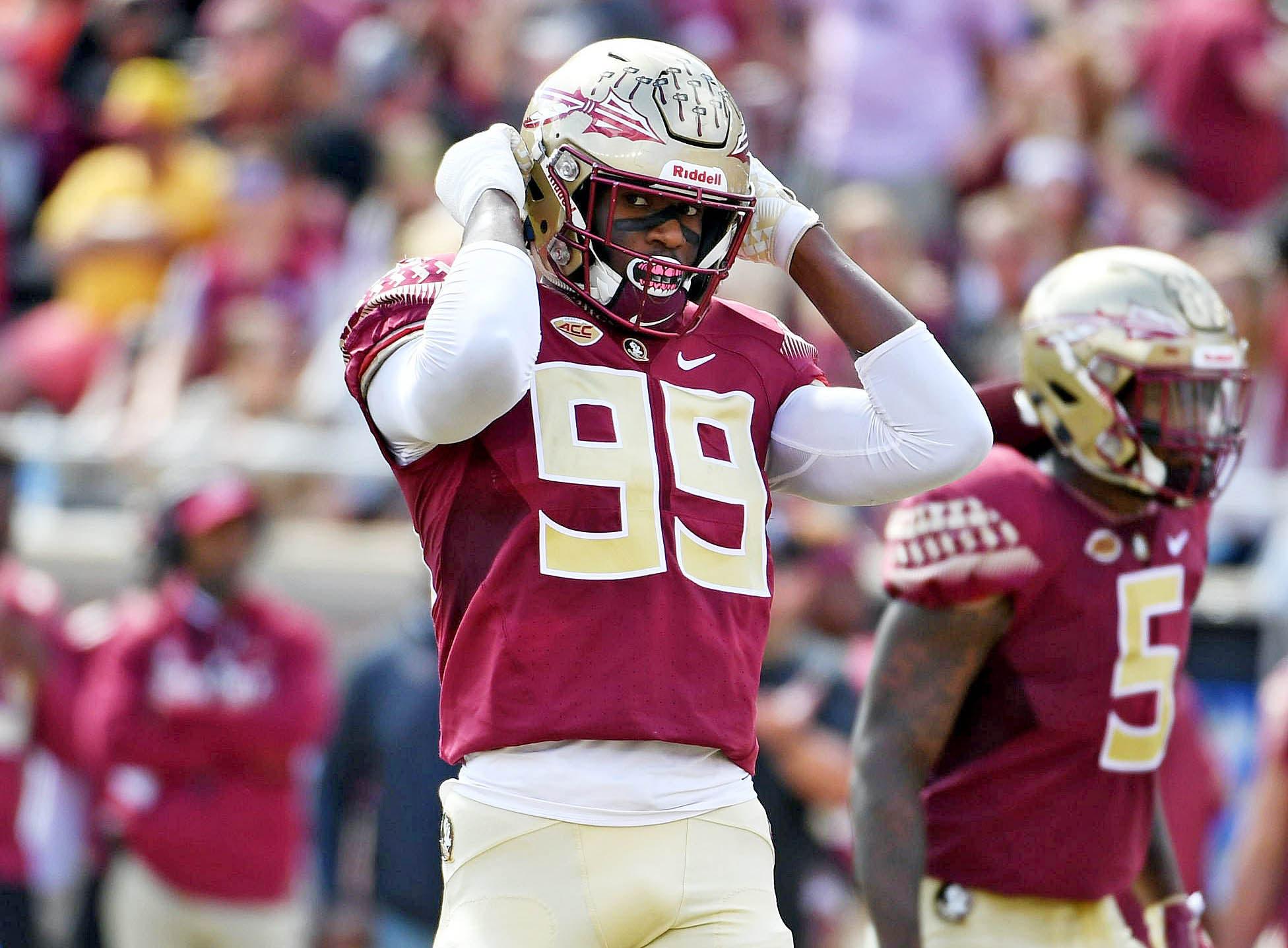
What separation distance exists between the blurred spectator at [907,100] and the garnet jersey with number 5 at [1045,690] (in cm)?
509

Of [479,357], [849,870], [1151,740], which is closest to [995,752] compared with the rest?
[1151,740]

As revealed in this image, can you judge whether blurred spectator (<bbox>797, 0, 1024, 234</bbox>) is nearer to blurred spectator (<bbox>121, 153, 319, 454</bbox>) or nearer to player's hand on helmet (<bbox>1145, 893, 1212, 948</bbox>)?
blurred spectator (<bbox>121, 153, 319, 454</bbox>)

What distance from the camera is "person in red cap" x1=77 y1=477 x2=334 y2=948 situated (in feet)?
22.7

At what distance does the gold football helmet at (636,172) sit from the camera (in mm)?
3354

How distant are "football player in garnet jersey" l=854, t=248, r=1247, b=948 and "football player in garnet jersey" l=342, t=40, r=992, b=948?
466mm

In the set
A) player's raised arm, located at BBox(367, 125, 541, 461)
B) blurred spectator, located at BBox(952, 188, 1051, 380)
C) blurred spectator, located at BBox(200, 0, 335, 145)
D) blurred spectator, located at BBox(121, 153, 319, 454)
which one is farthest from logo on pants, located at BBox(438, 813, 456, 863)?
blurred spectator, located at BBox(200, 0, 335, 145)

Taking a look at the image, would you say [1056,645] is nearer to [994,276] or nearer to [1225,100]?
[994,276]

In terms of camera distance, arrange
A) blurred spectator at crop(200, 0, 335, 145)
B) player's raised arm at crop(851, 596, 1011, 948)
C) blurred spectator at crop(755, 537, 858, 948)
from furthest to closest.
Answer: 1. blurred spectator at crop(200, 0, 335, 145)
2. blurred spectator at crop(755, 537, 858, 948)
3. player's raised arm at crop(851, 596, 1011, 948)

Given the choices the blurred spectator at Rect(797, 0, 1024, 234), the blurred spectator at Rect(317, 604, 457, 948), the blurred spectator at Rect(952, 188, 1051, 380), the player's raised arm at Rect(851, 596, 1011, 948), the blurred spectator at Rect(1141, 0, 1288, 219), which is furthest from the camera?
the blurred spectator at Rect(797, 0, 1024, 234)

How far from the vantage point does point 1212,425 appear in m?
3.99

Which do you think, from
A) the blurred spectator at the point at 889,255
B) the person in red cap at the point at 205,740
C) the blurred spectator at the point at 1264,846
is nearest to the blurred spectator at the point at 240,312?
the person in red cap at the point at 205,740

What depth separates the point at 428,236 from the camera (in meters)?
8.23

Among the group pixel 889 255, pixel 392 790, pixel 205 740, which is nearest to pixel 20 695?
pixel 205 740

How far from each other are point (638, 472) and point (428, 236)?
16.7ft
